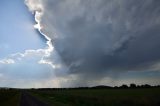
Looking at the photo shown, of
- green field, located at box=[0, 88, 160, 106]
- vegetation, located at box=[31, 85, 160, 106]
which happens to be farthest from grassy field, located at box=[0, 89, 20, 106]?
vegetation, located at box=[31, 85, 160, 106]

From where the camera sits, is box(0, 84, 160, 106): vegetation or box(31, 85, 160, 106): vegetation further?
box(0, 84, 160, 106): vegetation

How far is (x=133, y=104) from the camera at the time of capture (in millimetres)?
35344

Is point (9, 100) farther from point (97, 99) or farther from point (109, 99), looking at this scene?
point (109, 99)

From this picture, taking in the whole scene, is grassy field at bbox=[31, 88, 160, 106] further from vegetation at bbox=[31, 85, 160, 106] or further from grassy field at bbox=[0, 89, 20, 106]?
grassy field at bbox=[0, 89, 20, 106]

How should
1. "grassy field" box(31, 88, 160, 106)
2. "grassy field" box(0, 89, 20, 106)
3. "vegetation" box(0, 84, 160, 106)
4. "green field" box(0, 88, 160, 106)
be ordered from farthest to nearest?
"grassy field" box(0, 89, 20, 106) → "vegetation" box(0, 84, 160, 106) → "green field" box(0, 88, 160, 106) → "grassy field" box(31, 88, 160, 106)

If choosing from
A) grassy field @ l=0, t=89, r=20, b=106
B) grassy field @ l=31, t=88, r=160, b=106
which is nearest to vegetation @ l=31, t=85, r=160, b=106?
grassy field @ l=31, t=88, r=160, b=106

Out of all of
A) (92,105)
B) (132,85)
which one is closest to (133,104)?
(92,105)

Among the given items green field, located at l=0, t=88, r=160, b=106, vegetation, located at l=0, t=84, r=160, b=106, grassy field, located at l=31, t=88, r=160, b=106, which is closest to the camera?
grassy field, located at l=31, t=88, r=160, b=106

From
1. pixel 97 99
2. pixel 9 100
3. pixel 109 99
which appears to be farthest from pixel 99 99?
pixel 9 100

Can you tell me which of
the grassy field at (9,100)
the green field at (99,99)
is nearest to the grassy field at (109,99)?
the green field at (99,99)

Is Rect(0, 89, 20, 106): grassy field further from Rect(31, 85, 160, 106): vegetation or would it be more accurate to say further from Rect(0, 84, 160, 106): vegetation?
Rect(31, 85, 160, 106): vegetation

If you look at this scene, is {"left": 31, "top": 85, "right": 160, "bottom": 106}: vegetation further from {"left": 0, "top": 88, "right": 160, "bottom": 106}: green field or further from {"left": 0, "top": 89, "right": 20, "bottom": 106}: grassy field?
{"left": 0, "top": 89, "right": 20, "bottom": 106}: grassy field

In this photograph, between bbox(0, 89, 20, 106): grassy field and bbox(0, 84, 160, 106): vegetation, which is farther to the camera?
bbox(0, 89, 20, 106): grassy field

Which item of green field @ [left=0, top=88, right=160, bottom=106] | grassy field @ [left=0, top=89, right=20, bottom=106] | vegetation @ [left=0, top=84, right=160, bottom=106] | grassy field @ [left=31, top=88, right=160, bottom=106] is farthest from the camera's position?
grassy field @ [left=0, top=89, right=20, bottom=106]
